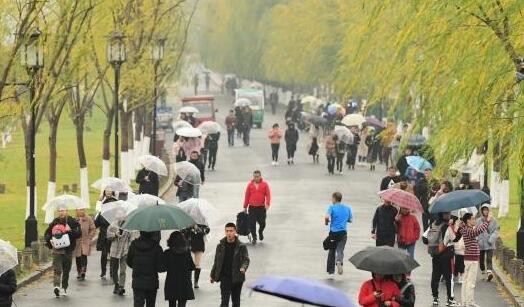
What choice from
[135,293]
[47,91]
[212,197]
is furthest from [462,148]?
[212,197]

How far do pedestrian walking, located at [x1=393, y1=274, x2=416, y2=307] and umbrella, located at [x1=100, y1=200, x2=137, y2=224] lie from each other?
303 inches

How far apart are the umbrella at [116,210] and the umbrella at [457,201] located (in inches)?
190

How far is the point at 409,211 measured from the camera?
25.8 m

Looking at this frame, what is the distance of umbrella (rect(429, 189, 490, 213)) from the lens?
24172 millimetres

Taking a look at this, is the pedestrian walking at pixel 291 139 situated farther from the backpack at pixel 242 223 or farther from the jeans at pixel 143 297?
the jeans at pixel 143 297

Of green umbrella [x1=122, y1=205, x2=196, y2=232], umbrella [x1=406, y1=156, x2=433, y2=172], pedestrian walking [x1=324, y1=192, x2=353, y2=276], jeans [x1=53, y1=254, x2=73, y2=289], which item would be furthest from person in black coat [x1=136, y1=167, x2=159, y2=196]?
green umbrella [x1=122, y1=205, x2=196, y2=232]

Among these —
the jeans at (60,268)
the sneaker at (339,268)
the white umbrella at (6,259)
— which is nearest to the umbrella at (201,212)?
the jeans at (60,268)

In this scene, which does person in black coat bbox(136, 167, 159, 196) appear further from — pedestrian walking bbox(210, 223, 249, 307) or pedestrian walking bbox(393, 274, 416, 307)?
pedestrian walking bbox(393, 274, 416, 307)

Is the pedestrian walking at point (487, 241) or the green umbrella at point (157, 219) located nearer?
the green umbrella at point (157, 219)

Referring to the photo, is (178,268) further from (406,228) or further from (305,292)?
(305,292)

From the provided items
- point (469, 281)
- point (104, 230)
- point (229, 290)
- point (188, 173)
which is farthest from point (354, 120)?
point (229, 290)

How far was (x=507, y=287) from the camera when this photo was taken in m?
25.7

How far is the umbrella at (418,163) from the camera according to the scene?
117ft

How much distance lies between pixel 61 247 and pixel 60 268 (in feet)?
1.11
